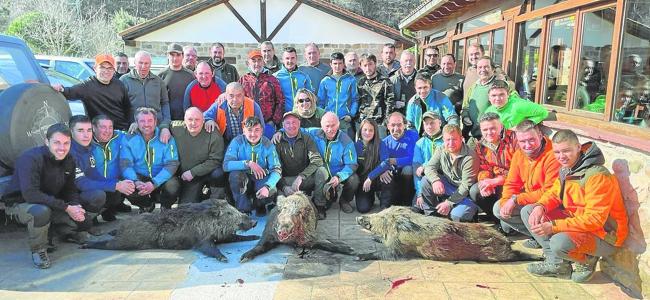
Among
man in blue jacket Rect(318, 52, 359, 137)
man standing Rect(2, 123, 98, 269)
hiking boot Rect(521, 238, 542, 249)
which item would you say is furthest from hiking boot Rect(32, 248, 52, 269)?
hiking boot Rect(521, 238, 542, 249)

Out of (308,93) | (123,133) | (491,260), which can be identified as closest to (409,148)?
(308,93)

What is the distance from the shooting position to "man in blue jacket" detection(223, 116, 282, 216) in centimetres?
592

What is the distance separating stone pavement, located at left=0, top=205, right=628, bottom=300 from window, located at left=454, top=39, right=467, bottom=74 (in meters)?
6.94

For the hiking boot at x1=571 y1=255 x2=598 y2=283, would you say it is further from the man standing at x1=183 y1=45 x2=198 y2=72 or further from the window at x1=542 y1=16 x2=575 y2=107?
the man standing at x1=183 y1=45 x2=198 y2=72

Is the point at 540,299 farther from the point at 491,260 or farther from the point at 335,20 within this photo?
the point at 335,20

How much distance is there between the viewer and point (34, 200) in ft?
14.9

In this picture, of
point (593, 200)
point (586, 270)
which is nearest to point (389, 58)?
point (593, 200)

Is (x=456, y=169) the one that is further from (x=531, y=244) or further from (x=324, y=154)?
(x=324, y=154)

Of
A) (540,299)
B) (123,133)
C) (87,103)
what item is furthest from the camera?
(87,103)

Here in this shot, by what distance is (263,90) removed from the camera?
7043mm

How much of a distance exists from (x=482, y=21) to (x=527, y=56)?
239 cm

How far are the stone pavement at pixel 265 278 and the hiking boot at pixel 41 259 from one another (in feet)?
0.23

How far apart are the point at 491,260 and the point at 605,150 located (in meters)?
1.47

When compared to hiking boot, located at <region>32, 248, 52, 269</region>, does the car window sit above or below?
above
